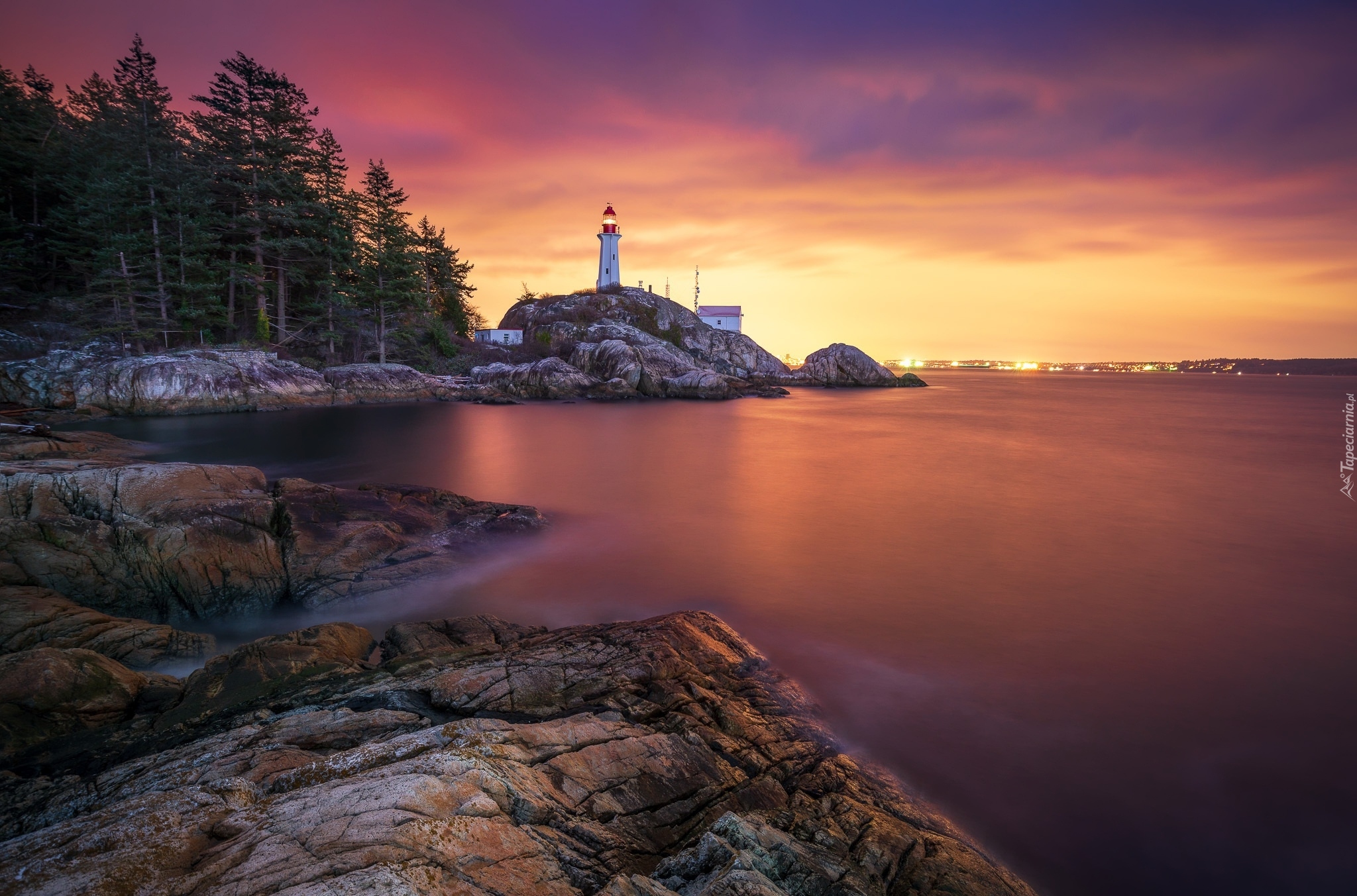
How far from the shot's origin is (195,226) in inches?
1072

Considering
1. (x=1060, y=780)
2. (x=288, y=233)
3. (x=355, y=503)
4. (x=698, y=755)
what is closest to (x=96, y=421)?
(x=288, y=233)

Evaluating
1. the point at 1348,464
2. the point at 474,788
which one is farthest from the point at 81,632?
the point at 1348,464

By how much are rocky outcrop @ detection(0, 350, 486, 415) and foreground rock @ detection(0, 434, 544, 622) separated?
66.8ft

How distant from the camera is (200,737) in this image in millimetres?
3662

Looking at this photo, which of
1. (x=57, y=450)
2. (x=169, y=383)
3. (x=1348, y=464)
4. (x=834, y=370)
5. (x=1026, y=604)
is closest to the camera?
(x=1026, y=604)

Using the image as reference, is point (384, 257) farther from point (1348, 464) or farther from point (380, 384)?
point (1348, 464)

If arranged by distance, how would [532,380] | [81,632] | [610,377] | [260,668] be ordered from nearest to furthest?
1. [260,668]
2. [81,632]
3. [532,380]
4. [610,377]

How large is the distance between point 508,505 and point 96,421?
2300 centimetres

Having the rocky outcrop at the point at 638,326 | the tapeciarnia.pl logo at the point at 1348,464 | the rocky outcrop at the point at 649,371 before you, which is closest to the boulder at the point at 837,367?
the rocky outcrop at the point at 638,326

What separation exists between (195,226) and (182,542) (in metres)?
29.4

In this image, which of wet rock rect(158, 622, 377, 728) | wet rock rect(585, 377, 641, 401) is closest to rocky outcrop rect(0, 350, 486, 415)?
wet rock rect(585, 377, 641, 401)

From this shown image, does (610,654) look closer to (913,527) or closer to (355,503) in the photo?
(355,503)

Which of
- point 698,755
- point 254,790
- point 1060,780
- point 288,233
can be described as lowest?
point 1060,780

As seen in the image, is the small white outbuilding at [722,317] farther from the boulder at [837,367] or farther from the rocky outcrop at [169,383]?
the rocky outcrop at [169,383]
